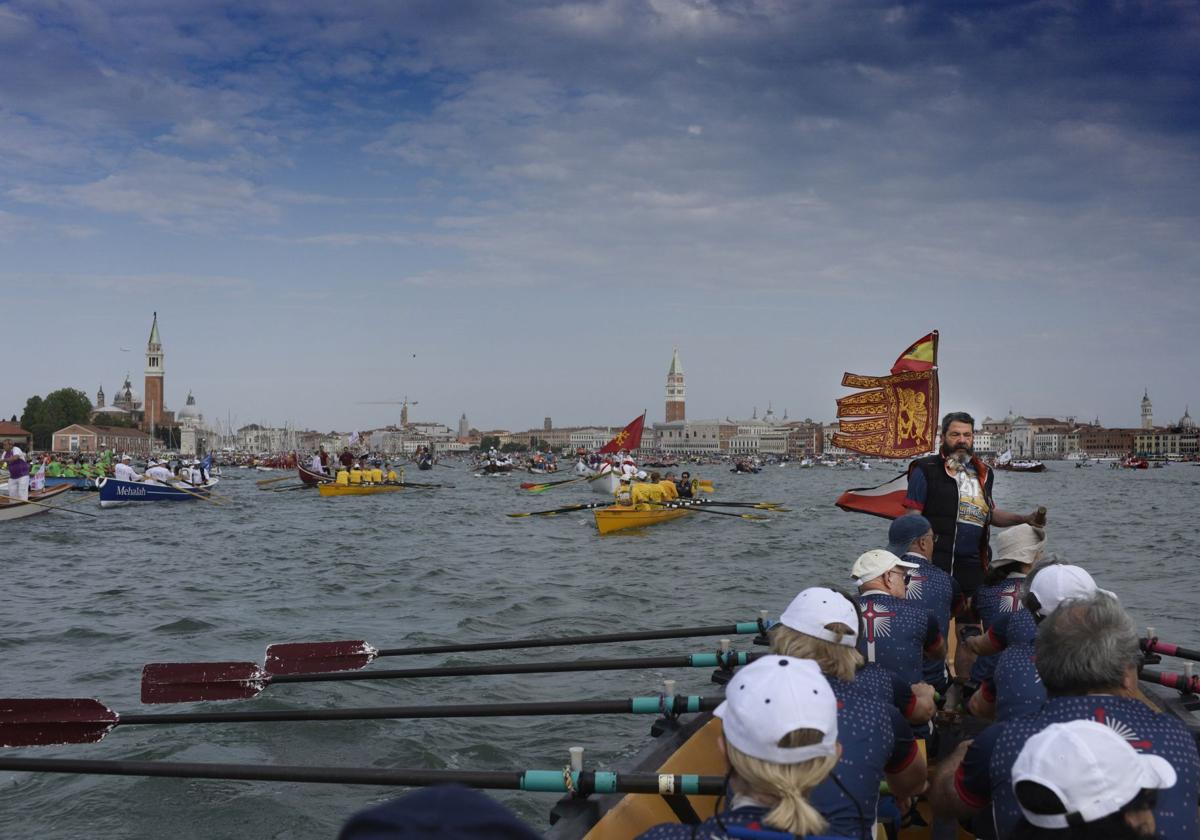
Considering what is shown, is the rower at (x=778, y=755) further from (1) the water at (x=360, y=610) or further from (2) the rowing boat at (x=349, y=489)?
(2) the rowing boat at (x=349, y=489)

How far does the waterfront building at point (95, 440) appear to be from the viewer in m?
113

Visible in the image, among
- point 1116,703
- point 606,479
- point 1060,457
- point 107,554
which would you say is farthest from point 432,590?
point 1060,457

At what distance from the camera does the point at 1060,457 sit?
538 feet

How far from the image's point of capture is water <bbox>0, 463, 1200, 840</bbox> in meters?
6.22

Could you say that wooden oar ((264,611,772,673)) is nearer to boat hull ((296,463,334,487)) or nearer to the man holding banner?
the man holding banner

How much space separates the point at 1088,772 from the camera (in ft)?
6.32

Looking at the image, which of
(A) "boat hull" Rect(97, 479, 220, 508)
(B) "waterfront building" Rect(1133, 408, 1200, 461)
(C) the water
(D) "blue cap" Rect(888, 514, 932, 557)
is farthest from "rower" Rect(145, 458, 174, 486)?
(B) "waterfront building" Rect(1133, 408, 1200, 461)

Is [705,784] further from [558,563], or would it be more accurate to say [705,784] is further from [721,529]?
[721,529]

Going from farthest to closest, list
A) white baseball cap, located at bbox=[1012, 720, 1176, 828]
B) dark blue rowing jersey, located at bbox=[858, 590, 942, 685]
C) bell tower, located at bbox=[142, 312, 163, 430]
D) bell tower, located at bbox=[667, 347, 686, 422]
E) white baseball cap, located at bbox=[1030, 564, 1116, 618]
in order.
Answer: bell tower, located at bbox=[667, 347, 686, 422] → bell tower, located at bbox=[142, 312, 163, 430] → dark blue rowing jersey, located at bbox=[858, 590, 942, 685] → white baseball cap, located at bbox=[1030, 564, 1116, 618] → white baseball cap, located at bbox=[1012, 720, 1176, 828]

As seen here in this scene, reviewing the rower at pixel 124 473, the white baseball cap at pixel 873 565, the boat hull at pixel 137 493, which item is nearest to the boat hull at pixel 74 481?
the boat hull at pixel 137 493

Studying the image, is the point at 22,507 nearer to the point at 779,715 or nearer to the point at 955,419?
the point at 955,419

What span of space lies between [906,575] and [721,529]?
19.2 m

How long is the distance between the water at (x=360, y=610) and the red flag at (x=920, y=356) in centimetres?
341

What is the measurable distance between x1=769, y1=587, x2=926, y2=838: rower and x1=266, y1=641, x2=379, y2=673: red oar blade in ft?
15.8
